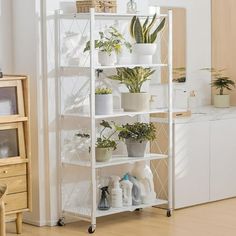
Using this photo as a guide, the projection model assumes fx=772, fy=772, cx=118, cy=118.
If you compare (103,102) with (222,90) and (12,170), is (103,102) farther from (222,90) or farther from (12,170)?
(222,90)

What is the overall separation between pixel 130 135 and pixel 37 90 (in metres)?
0.82

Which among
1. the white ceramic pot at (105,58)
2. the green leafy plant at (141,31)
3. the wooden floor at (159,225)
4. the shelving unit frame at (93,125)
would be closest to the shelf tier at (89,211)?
the shelving unit frame at (93,125)

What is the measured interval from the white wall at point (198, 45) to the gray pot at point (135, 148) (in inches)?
57.1

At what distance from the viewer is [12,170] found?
559cm

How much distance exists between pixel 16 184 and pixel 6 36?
1160 millimetres

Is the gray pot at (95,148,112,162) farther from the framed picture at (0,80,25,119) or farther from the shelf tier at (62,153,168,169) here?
the framed picture at (0,80,25,119)

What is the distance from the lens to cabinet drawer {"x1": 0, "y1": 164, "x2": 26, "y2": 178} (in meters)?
5.52

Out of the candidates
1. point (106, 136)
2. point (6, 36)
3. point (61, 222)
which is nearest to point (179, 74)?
point (106, 136)

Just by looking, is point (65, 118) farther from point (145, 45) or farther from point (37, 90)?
point (145, 45)

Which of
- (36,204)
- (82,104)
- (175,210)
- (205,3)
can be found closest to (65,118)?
(82,104)

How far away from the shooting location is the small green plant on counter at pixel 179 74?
281 inches

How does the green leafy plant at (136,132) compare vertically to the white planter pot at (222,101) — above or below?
below

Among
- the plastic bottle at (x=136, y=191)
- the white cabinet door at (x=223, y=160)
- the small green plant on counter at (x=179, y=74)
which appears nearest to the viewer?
the plastic bottle at (x=136, y=191)

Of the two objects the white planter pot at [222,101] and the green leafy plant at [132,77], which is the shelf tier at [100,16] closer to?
the green leafy plant at [132,77]
